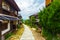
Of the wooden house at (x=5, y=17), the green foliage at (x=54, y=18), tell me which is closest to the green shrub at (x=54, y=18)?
the green foliage at (x=54, y=18)

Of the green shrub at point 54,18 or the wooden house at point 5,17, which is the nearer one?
the green shrub at point 54,18

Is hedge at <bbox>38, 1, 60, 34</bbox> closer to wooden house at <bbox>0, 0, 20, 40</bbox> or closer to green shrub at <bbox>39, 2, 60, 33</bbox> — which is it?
green shrub at <bbox>39, 2, 60, 33</bbox>

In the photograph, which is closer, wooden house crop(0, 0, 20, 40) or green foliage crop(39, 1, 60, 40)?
green foliage crop(39, 1, 60, 40)

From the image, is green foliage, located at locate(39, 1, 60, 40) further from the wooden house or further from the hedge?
the wooden house

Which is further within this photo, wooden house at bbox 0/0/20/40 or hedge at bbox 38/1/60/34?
wooden house at bbox 0/0/20/40

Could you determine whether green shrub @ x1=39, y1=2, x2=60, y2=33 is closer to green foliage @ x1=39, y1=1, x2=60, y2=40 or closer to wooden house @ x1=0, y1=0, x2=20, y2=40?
green foliage @ x1=39, y1=1, x2=60, y2=40

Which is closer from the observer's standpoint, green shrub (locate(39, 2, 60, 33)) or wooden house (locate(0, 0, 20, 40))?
green shrub (locate(39, 2, 60, 33))

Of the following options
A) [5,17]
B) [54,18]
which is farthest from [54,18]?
[5,17]

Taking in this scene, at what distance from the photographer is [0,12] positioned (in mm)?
19859

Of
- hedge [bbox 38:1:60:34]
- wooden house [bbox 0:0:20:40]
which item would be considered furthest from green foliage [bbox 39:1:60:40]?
wooden house [bbox 0:0:20:40]

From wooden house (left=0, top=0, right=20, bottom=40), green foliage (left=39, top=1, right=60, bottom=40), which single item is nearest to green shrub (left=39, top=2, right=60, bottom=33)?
Result: green foliage (left=39, top=1, right=60, bottom=40)

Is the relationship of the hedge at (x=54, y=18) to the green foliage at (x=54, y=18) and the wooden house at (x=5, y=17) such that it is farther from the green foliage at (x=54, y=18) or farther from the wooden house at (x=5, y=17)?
the wooden house at (x=5, y=17)

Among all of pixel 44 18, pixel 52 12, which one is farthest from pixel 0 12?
pixel 52 12

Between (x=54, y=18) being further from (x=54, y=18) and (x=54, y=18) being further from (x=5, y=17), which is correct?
(x=5, y=17)
